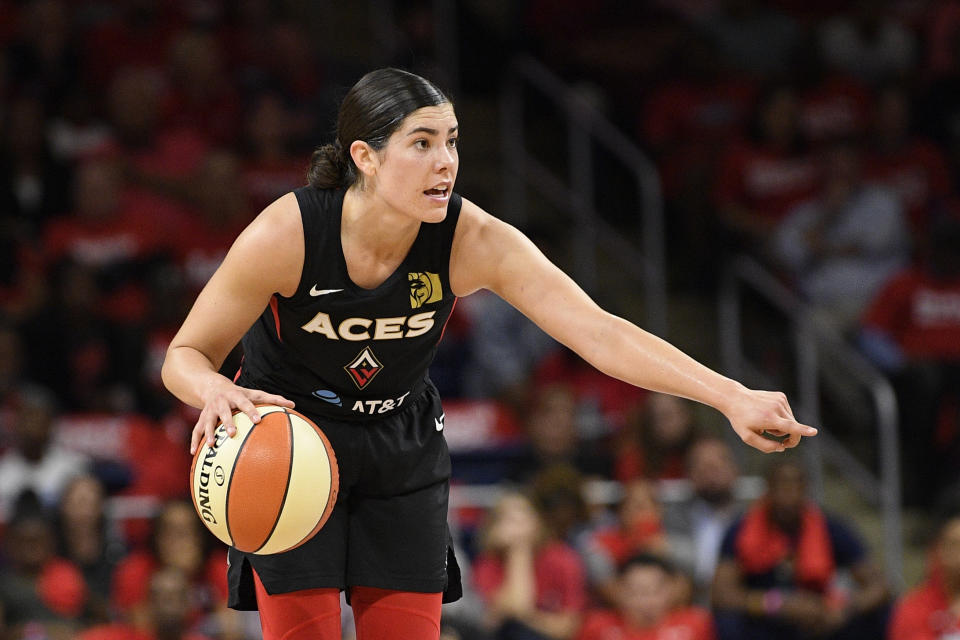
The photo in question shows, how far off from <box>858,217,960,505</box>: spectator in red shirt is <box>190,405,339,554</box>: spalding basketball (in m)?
6.01

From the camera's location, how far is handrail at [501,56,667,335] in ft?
34.1

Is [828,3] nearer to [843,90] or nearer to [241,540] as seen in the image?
[843,90]

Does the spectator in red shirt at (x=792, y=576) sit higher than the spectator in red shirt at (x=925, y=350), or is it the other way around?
the spectator in red shirt at (x=925, y=350)

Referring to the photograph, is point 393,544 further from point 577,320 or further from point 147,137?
point 147,137

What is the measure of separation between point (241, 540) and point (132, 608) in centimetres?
365

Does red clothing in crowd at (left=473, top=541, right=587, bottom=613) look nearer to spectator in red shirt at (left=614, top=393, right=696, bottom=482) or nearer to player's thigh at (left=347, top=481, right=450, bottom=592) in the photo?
spectator in red shirt at (left=614, top=393, right=696, bottom=482)

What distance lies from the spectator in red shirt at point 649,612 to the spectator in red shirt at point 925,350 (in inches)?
100

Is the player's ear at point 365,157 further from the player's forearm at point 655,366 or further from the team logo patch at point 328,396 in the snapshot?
the player's forearm at point 655,366

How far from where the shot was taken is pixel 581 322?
407 centimetres

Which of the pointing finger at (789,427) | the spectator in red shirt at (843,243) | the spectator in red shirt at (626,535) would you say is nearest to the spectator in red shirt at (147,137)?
the spectator in red shirt at (626,535)

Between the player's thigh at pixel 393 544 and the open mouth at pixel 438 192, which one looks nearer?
the open mouth at pixel 438 192

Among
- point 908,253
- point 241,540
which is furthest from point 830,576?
point 241,540

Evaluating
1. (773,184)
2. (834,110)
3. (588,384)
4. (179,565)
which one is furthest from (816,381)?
(179,565)

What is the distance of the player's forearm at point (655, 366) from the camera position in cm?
379
